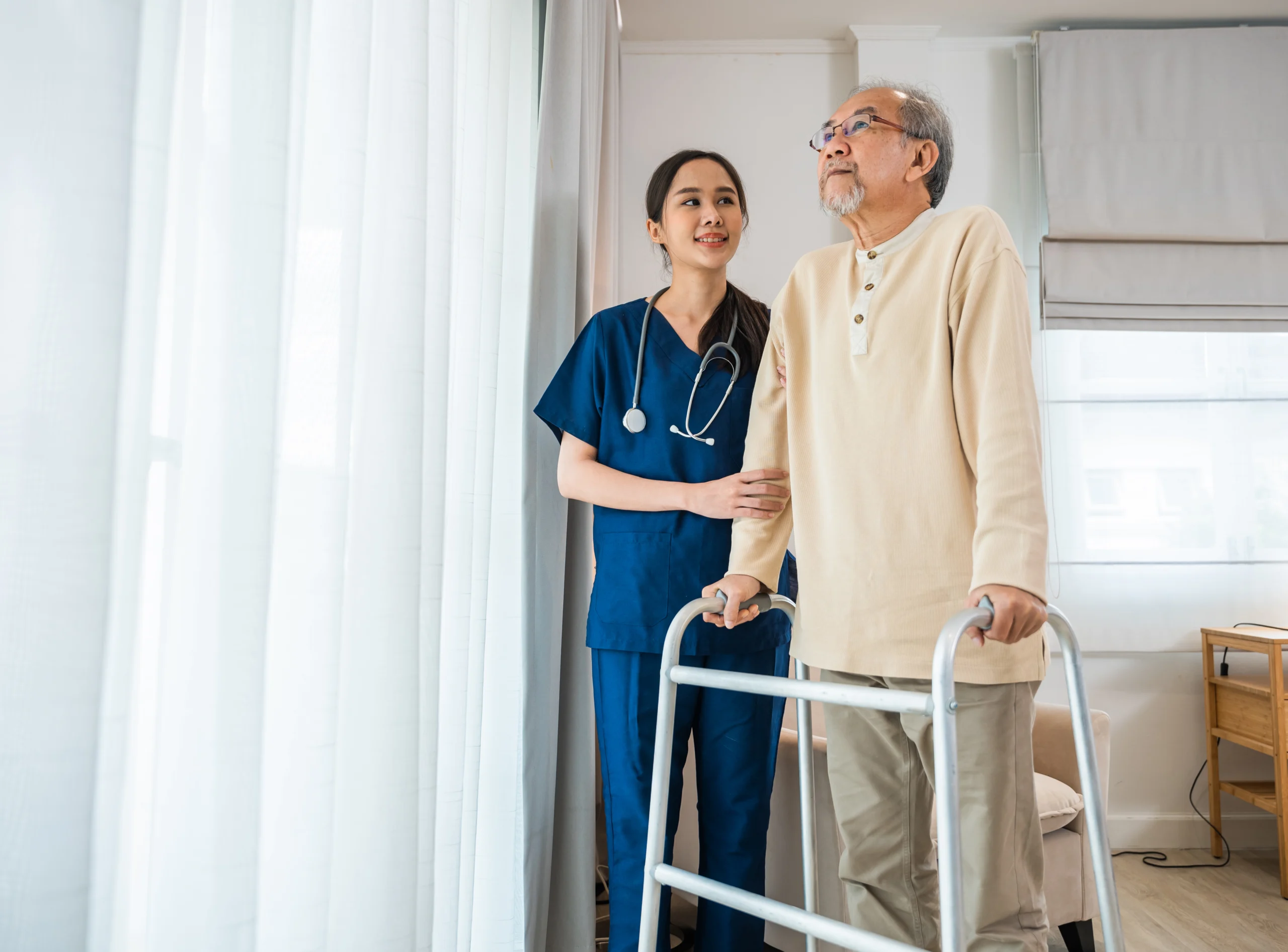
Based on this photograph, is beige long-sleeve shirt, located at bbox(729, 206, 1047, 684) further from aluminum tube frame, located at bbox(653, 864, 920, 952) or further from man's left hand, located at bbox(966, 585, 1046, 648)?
aluminum tube frame, located at bbox(653, 864, 920, 952)

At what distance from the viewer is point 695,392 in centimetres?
142

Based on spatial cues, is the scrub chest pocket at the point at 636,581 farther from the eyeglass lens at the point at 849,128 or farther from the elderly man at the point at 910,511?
the eyeglass lens at the point at 849,128

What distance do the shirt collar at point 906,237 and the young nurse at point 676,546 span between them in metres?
0.34

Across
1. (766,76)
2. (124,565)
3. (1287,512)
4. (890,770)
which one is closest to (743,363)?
(890,770)

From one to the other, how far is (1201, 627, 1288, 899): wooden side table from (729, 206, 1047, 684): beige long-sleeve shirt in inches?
80.6

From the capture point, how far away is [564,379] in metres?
1.52

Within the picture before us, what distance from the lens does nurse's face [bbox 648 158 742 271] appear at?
149cm

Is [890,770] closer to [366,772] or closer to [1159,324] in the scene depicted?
[366,772]

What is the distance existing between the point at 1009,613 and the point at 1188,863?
8.15ft

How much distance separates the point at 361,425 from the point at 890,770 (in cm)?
81

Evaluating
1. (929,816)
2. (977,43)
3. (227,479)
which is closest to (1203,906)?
(929,816)

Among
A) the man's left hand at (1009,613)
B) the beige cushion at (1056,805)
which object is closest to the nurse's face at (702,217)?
the man's left hand at (1009,613)

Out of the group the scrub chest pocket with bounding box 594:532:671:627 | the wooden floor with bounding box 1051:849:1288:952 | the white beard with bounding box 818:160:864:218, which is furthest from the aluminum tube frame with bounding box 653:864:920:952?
the wooden floor with bounding box 1051:849:1288:952

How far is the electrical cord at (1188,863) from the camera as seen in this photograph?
8.66ft
